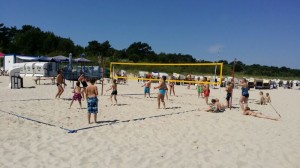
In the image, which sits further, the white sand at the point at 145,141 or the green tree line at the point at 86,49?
the green tree line at the point at 86,49

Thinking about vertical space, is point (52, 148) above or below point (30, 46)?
below

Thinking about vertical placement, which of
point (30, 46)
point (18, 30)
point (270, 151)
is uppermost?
point (18, 30)

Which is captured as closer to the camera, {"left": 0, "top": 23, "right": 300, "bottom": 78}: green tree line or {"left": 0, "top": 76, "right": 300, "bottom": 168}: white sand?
{"left": 0, "top": 76, "right": 300, "bottom": 168}: white sand

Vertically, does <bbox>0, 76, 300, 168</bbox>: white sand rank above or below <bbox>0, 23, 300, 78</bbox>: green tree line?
below

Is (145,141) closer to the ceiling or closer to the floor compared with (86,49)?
closer to the floor

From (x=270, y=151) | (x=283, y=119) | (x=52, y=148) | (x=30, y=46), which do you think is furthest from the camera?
(x=30, y=46)

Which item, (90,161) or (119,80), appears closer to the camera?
(90,161)

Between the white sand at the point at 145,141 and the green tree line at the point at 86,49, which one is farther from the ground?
the green tree line at the point at 86,49

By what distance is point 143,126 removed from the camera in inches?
252

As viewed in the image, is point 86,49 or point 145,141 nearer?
point 145,141

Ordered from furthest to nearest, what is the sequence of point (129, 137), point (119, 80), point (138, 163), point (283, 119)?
point (119, 80) < point (283, 119) < point (129, 137) < point (138, 163)

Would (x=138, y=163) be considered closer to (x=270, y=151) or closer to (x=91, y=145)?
(x=91, y=145)

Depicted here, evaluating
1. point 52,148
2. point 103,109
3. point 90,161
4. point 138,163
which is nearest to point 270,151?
point 138,163

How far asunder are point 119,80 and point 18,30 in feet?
166
